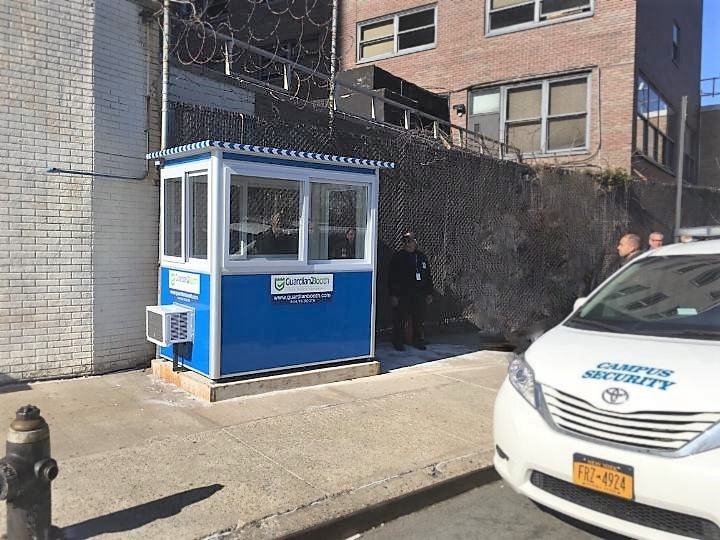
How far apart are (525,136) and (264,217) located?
11042mm

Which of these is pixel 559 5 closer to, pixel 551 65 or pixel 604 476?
pixel 551 65

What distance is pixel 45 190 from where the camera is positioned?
6266 millimetres

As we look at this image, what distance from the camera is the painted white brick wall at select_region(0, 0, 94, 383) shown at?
6.07 metres

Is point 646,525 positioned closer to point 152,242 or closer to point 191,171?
point 191,171

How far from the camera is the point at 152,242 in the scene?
712cm

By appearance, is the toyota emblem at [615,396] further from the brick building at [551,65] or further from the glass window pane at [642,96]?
the glass window pane at [642,96]

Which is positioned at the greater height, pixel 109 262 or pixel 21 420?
pixel 109 262

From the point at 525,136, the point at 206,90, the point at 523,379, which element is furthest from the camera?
the point at 525,136

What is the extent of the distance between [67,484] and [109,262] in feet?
10.6

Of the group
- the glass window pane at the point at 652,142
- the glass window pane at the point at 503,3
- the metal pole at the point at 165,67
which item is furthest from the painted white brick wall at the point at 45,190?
the glass window pane at the point at 652,142

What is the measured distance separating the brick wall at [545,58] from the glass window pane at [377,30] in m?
0.35

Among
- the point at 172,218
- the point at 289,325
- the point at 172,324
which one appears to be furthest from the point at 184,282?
the point at 289,325

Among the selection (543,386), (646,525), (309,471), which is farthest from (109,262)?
(646,525)

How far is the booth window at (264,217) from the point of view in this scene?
6.21 m
